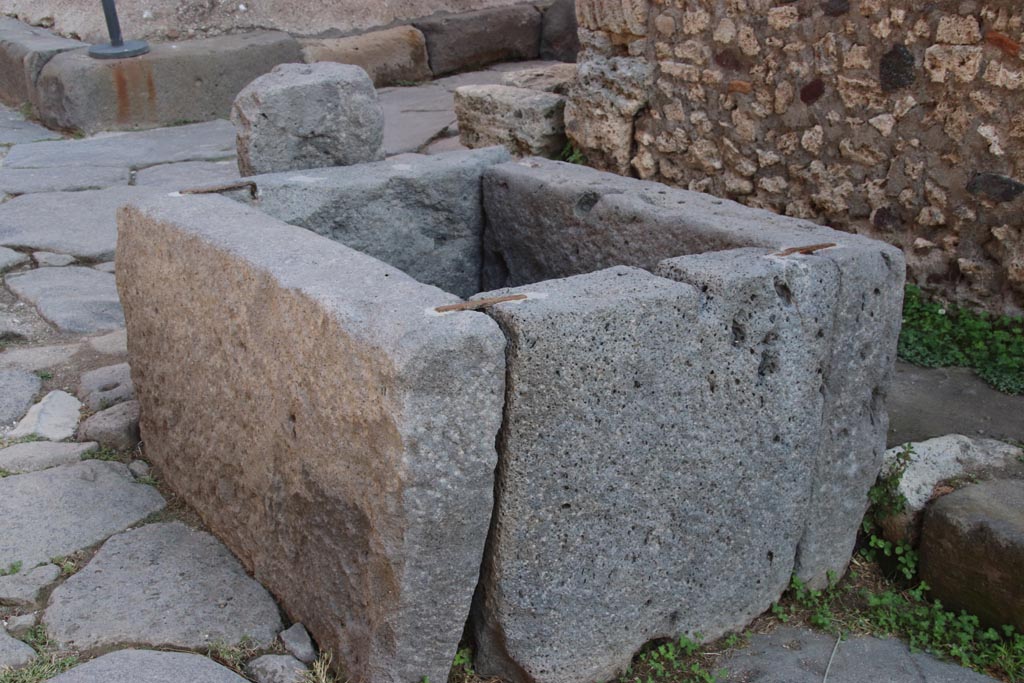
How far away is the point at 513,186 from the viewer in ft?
9.84

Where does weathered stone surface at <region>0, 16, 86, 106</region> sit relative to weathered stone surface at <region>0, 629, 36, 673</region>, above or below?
above

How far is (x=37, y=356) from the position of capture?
3582 millimetres

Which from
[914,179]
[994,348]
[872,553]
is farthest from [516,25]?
[872,553]

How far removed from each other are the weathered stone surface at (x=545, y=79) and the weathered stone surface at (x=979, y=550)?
3.32m

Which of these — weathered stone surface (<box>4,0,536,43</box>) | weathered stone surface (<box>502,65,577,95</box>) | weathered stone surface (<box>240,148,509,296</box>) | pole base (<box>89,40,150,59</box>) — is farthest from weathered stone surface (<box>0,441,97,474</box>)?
weathered stone surface (<box>4,0,536,43</box>)

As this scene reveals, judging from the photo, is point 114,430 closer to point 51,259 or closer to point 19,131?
point 51,259

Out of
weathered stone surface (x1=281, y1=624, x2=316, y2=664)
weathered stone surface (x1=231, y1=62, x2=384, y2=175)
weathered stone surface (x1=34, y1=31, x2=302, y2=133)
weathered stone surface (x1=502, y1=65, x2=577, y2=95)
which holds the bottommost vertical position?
weathered stone surface (x1=281, y1=624, x2=316, y2=664)

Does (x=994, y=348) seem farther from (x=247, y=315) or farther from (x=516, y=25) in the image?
(x=516, y=25)

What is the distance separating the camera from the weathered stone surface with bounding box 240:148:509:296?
2.86 m

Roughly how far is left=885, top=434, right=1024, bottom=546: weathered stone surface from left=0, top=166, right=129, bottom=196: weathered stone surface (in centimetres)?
410

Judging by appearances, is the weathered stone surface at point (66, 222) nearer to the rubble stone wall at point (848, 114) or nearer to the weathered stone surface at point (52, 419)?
the weathered stone surface at point (52, 419)

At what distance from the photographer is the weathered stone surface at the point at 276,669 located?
7.00 ft

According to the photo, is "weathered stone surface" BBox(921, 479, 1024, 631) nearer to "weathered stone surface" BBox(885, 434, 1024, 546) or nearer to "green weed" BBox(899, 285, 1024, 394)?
"weathered stone surface" BBox(885, 434, 1024, 546)

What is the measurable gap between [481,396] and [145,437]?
→ 4.86 ft
